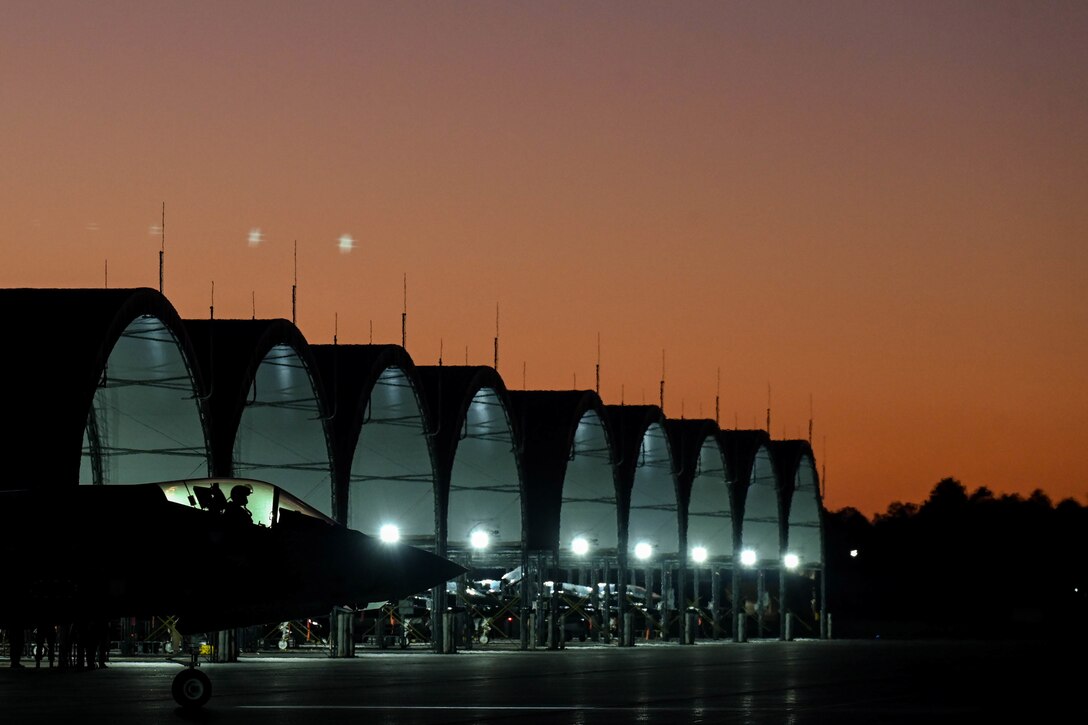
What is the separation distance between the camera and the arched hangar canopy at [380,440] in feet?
Answer: 168

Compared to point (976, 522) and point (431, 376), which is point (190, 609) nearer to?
point (431, 376)

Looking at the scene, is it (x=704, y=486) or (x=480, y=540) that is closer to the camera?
(x=480, y=540)

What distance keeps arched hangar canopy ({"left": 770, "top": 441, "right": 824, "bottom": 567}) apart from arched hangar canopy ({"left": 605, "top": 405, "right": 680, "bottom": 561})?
7.52 metres

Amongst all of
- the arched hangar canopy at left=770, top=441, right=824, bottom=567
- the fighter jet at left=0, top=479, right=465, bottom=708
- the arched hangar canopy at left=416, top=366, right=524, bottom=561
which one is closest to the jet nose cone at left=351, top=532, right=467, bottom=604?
the fighter jet at left=0, top=479, right=465, bottom=708

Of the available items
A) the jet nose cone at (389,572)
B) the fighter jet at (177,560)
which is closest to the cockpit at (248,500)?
the fighter jet at (177,560)

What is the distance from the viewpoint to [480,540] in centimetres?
6362

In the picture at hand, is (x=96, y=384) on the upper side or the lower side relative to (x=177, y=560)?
upper

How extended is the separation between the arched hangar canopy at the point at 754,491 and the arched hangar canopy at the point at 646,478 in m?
2.88

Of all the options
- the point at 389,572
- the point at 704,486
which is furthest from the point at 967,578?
the point at 389,572

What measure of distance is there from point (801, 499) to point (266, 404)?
43.3 metres

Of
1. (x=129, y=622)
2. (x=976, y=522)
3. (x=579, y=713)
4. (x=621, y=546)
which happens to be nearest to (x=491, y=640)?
(x=621, y=546)

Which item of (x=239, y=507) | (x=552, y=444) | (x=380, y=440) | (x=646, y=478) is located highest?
(x=646, y=478)

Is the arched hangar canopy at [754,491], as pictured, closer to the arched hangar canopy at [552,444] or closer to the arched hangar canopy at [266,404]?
the arched hangar canopy at [552,444]

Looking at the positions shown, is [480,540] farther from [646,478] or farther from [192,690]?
[192,690]
